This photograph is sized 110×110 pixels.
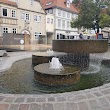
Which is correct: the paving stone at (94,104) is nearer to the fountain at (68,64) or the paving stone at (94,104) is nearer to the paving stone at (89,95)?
the paving stone at (89,95)

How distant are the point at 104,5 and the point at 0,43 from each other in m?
17.3

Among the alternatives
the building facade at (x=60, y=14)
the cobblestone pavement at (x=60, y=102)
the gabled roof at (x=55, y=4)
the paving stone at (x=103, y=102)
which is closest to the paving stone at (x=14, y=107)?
the cobblestone pavement at (x=60, y=102)

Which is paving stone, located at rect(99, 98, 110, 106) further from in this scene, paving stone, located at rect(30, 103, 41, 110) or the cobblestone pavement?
paving stone, located at rect(30, 103, 41, 110)

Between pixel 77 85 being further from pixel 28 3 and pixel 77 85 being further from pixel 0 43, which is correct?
pixel 28 3

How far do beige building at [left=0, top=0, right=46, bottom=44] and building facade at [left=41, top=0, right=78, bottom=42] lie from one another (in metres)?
3.91

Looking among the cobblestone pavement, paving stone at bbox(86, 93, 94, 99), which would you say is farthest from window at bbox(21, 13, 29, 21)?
paving stone at bbox(86, 93, 94, 99)

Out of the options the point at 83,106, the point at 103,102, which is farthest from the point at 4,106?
the point at 103,102

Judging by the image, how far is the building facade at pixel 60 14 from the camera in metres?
38.1

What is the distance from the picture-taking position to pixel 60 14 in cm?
3938

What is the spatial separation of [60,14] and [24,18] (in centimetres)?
1094

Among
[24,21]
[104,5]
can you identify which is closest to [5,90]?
[104,5]

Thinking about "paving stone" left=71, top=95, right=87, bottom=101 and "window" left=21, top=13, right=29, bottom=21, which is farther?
"window" left=21, top=13, right=29, bottom=21

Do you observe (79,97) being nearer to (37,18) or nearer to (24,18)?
(24,18)

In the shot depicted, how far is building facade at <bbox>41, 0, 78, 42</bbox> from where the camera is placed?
38069mm
